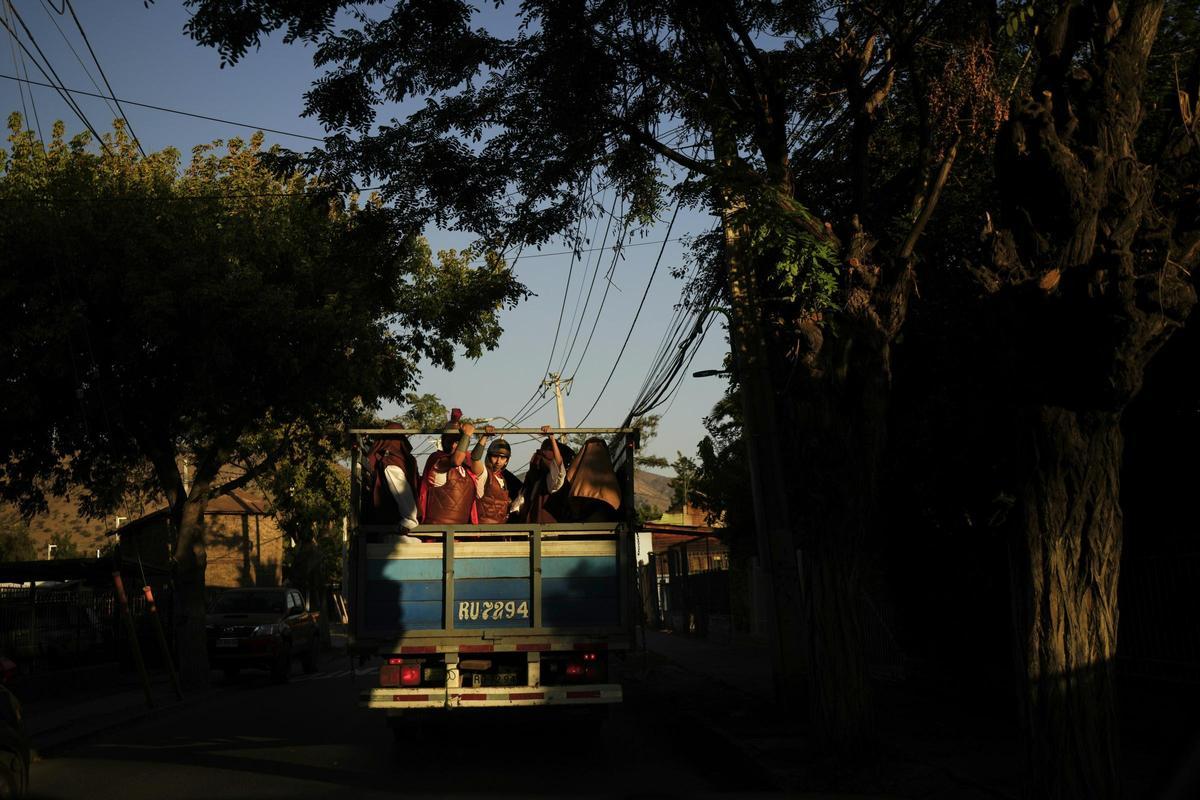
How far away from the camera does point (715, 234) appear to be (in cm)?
1259

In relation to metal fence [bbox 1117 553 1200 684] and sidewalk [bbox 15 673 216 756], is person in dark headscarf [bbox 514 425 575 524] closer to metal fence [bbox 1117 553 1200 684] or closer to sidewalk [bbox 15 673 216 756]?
metal fence [bbox 1117 553 1200 684]

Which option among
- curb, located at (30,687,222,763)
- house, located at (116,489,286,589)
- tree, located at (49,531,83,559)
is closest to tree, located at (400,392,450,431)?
house, located at (116,489,286,589)

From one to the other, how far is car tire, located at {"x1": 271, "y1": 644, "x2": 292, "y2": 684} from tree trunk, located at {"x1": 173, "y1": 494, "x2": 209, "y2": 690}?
1.53m

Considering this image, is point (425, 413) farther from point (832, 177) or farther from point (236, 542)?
point (832, 177)

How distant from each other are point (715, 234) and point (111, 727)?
10.0 meters

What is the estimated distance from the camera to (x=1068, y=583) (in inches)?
218

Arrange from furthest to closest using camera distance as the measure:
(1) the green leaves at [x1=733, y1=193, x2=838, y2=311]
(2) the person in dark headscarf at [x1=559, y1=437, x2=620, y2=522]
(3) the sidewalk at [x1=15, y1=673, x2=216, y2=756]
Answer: (3) the sidewalk at [x1=15, y1=673, x2=216, y2=756] → (2) the person in dark headscarf at [x1=559, y1=437, x2=620, y2=522] → (1) the green leaves at [x1=733, y1=193, x2=838, y2=311]

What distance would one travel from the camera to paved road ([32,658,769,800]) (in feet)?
29.7

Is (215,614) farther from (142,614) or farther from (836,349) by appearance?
(836,349)

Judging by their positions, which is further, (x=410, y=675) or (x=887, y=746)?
(x=410, y=675)

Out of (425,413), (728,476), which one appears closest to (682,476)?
(425,413)

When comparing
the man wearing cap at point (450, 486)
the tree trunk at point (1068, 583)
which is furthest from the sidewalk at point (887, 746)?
the man wearing cap at point (450, 486)

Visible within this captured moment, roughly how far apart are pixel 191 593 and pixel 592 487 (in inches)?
486

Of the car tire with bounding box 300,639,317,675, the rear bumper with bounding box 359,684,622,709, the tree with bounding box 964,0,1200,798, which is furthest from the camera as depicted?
the car tire with bounding box 300,639,317,675
